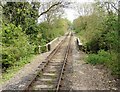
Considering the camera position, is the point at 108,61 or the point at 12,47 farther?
the point at 12,47

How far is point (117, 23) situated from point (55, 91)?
15.3ft

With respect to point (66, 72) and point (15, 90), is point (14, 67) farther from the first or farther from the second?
point (15, 90)

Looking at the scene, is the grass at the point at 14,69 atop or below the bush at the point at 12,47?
below

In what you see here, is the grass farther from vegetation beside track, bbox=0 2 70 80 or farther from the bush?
the bush

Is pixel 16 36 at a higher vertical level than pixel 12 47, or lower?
higher

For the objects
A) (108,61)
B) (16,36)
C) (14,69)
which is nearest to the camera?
(108,61)

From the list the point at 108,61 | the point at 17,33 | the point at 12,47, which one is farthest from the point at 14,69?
the point at 108,61

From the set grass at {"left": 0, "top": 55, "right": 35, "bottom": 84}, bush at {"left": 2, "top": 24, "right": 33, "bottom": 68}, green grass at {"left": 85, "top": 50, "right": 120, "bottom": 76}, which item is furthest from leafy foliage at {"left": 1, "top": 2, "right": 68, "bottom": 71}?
green grass at {"left": 85, "top": 50, "right": 120, "bottom": 76}

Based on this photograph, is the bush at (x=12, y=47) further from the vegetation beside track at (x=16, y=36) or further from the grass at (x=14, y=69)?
the grass at (x=14, y=69)

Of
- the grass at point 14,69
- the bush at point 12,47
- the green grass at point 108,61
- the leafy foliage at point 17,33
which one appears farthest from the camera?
the leafy foliage at point 17,33

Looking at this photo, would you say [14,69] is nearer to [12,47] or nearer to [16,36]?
[12,47]

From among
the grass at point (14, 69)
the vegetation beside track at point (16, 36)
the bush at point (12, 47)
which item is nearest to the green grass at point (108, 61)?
the grass at point (14, 69)

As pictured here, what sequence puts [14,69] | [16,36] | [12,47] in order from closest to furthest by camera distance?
1. [14,69]
2. [12,47]
3. [16,36]

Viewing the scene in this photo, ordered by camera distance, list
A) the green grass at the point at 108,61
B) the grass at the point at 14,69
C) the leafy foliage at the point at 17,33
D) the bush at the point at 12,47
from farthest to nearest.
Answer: the leafy foliage at the point at 17,33, the bush at the point at 12,47, the grass at the point at 14,69, the green grass at the point at 108,61
